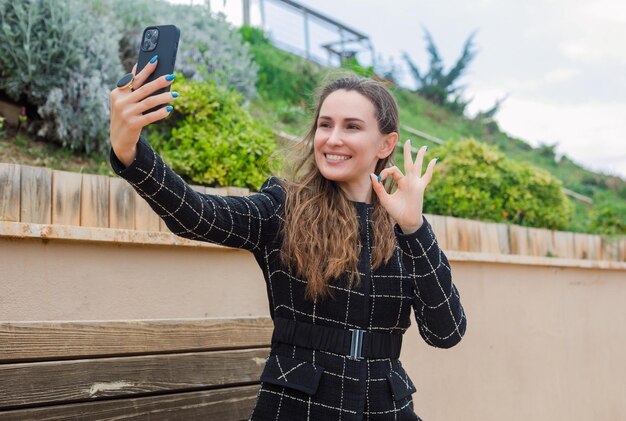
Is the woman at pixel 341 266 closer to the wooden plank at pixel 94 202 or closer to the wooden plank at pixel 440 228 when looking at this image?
the wooden plank at pixel 94 202

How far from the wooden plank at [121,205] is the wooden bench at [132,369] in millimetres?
474

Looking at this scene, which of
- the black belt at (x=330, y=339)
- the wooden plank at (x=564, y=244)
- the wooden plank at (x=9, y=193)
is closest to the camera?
the black belt at (x=330, y=339)

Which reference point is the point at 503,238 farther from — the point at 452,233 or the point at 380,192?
the point at 380,192

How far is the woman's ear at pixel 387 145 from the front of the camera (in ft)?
8.04

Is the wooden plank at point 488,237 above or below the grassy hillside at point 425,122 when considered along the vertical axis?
below

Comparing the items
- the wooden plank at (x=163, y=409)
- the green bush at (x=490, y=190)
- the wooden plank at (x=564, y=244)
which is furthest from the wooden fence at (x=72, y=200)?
the wooden plank at (x=564, y=244)

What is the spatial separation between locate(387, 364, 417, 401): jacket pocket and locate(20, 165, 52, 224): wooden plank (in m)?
1.42

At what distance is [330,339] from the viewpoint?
7.07 ft

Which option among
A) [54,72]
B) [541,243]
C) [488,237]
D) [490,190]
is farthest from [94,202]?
[541,243]

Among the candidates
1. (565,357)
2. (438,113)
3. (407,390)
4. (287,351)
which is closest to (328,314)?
(287,351)

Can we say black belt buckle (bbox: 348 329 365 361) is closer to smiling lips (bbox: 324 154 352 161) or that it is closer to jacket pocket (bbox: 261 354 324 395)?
jacket pocket (bbox: 261 354 324 395)

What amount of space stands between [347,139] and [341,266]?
15.6 inches

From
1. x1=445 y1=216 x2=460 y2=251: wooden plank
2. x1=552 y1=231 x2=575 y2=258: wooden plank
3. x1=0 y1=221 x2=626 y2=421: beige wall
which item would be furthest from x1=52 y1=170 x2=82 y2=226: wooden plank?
x1=552 y1=231 x2=575 y2=258: wooden plank

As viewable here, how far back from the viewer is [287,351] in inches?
85.4
